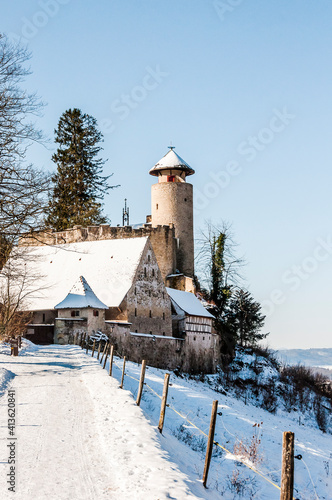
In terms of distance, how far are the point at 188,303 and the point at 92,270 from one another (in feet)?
26.5

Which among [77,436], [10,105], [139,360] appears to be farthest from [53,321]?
[77,436]

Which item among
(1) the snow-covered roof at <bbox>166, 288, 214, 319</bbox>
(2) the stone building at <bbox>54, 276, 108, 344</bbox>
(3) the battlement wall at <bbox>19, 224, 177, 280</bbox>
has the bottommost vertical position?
(2) the stone building at <bbox>54, 276, 108, 344</bbox>

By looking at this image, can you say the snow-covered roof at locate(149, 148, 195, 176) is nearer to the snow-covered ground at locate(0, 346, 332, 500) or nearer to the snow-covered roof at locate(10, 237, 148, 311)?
the snow-covered roof at locate(10, 237, 148, 311)

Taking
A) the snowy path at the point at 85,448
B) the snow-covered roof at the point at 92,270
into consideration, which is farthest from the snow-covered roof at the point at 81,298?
the snowy path at the point at 85,448

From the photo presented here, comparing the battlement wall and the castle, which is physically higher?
the battlement wall

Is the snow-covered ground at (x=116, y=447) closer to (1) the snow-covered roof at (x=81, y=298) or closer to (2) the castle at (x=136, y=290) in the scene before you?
(1) the snow-covered roof at (x=81, y=298)

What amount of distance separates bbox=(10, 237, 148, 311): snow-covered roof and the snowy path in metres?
24.7

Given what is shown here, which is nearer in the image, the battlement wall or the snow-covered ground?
the snow-covered ground

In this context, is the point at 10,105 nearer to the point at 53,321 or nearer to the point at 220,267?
the point at 53,321

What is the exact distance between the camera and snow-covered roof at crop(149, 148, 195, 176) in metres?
56.3

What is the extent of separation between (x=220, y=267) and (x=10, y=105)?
122 ft

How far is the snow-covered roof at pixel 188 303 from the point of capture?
4538 cm

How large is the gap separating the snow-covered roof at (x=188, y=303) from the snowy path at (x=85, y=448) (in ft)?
95.6

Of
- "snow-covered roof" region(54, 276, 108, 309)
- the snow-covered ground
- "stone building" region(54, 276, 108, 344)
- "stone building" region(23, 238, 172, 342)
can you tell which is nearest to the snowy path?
the snow-covered ground
